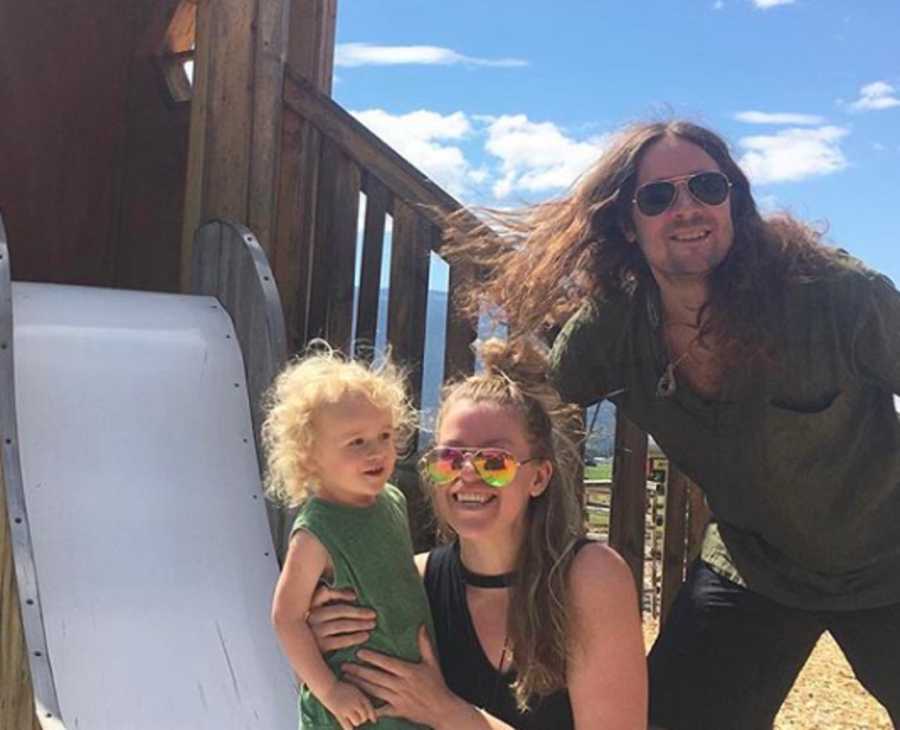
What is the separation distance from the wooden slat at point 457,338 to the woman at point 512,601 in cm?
137

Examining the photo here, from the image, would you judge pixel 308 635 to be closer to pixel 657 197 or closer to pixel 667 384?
pixel 667 384

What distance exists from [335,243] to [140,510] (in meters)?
1.23

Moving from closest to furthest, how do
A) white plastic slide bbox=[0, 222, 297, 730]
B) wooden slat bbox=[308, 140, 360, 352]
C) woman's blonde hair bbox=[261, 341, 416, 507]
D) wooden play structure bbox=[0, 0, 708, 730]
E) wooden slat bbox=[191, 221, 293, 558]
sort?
woman's blonde hair bbox=[261, 341, 416, 507]
white plastic slide bbox=[0, 222, 297, 730]
wooden play structure bbox=[0, 0, 708, 730]
wooden slat bbox=[191, 221, 293, 558]
wooden slat bbox=[308, 140, 360, 352]

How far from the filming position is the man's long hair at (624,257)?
220 cm

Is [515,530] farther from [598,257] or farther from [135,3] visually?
[135,3]

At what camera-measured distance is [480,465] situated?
172 cm

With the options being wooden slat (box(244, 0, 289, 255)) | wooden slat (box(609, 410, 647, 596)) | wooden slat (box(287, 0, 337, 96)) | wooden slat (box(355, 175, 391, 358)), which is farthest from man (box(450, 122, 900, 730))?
wooden slat (box(287, 0, 337, 96))

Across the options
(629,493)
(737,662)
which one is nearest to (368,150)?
(629,493)

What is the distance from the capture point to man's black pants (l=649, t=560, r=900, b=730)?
238cm

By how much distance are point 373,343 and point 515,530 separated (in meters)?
1.86

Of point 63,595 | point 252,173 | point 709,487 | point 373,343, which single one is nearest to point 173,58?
point 252,173

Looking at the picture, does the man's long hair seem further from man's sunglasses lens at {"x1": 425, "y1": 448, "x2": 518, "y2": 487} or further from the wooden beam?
the wooden beam

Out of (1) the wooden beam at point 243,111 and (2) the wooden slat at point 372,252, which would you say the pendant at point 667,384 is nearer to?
(2) the wooden slat at point 372,252

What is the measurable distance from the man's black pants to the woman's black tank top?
73 centimetres
